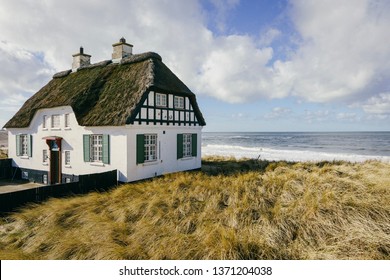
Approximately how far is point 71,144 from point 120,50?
628cm

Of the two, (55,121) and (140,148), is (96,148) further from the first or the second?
(55,121)

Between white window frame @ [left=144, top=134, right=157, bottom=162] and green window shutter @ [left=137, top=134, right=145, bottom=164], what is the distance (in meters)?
0.39

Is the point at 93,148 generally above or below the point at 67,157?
above

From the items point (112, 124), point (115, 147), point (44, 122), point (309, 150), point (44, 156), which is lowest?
point (309, 150)

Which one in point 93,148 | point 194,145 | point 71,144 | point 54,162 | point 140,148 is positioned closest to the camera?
point 140,148

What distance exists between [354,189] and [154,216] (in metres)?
6.60

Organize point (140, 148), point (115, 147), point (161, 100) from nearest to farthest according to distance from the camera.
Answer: point (115, 147)
point (140, 148)
point (161, 100)

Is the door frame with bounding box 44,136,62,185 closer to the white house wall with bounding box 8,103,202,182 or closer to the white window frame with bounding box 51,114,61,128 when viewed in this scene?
the white house wall with bounding box 8,103,202,182

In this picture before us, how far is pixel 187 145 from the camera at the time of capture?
1550cm

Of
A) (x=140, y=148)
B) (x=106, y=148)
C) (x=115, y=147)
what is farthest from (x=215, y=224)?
(x=106, y=148)

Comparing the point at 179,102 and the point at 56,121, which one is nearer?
the point at 56,121

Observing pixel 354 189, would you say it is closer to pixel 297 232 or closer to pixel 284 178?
pixel 284 178

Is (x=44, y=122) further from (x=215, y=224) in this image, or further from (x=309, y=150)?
(x=309, y=150)
